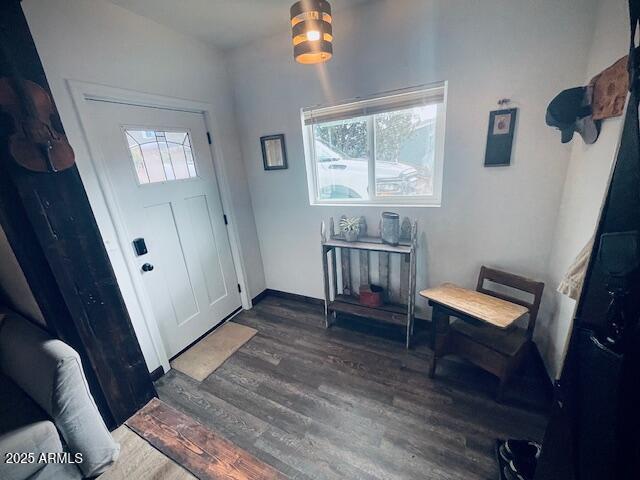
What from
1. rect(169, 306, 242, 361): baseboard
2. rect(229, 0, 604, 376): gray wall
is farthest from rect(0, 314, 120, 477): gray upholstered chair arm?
rect(229, 0, 604, 376): gray wall

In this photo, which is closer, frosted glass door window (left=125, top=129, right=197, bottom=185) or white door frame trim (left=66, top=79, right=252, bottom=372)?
white door frame trim (left=66, top=79, right=252, bottom=372)

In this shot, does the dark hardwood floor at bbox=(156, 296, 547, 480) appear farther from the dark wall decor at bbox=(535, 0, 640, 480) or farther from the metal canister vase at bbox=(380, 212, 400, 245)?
the metal canister vase at bbox=(380, 212, 400, 245)

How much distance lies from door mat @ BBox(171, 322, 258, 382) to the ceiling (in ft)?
8.26

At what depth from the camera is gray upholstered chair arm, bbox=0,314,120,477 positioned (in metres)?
1.09

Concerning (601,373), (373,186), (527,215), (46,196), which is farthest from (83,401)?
(527,215)

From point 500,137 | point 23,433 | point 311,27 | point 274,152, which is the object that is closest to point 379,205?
point 500,137

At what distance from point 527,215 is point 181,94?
2.70 m

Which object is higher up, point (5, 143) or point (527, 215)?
point (5, 143)

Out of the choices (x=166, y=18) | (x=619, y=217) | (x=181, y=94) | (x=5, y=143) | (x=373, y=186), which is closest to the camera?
(x=619, y=217)

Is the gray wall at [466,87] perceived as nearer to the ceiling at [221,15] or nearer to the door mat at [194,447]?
the ceiling at [221,15]

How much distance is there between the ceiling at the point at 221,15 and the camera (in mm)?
1650

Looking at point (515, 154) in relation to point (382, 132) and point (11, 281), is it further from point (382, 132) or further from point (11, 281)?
point (11, 281)

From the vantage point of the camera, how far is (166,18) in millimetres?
1772

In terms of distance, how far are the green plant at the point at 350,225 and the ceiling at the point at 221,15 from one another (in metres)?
1.55
